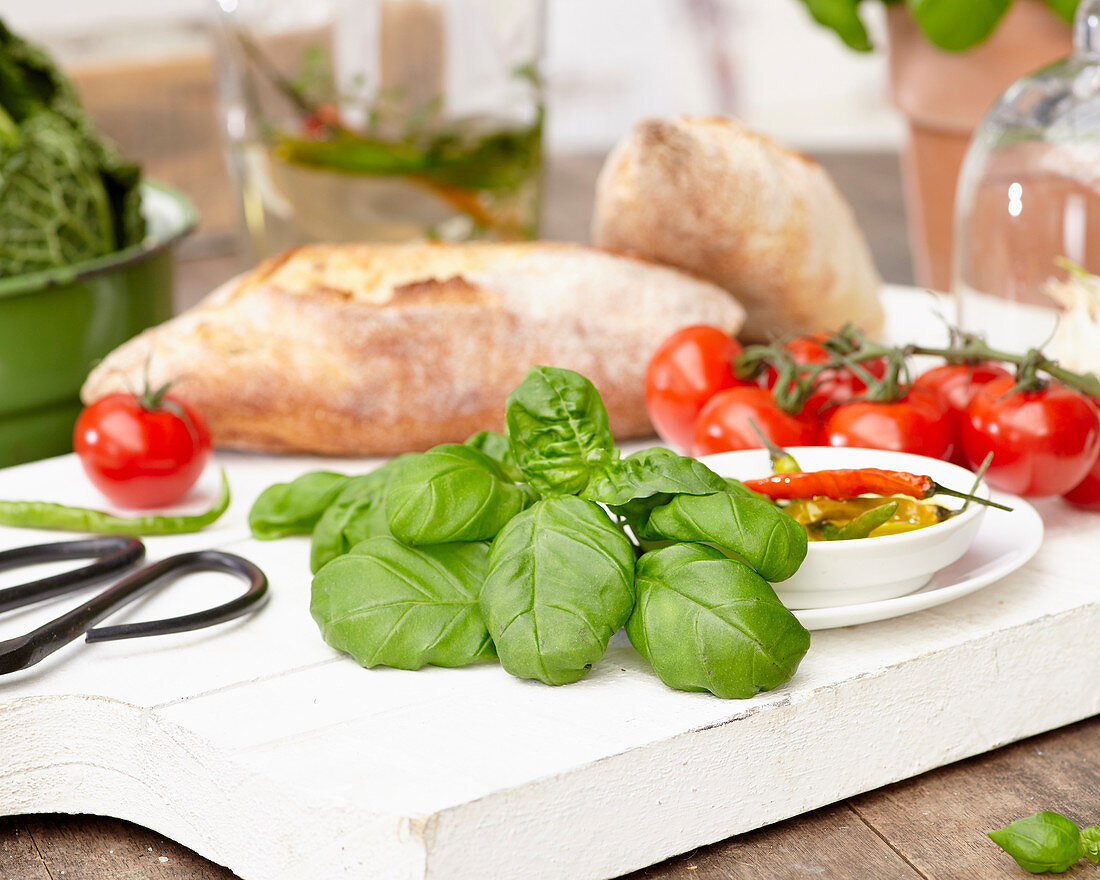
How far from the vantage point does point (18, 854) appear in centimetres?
72

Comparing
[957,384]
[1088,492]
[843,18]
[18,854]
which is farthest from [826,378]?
[843,18]

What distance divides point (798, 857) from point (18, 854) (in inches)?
17.2

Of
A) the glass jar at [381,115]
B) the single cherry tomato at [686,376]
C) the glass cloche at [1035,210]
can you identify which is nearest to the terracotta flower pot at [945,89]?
the glass cloche at [1035,210]

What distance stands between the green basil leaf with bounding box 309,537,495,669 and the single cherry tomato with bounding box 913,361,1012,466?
42cm

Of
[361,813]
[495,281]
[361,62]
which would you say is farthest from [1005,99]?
[361,813]

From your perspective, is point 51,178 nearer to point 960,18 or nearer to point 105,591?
point 105,591

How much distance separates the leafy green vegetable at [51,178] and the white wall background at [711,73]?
1.99 metres

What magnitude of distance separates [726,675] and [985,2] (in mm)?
1198

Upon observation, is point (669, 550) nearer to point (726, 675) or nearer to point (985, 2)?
point (726, 675)

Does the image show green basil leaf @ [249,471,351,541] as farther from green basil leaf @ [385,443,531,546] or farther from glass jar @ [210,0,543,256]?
glass jar @ [210,0,543,256]

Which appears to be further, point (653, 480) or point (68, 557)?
point (68, 557)

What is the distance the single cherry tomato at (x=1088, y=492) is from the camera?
94 cm

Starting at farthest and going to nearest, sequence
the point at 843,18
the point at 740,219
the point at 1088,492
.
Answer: the point at 843,18 < the point at 740,219 < the point at 1088,492

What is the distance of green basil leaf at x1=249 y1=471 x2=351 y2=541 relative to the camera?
91 cm
